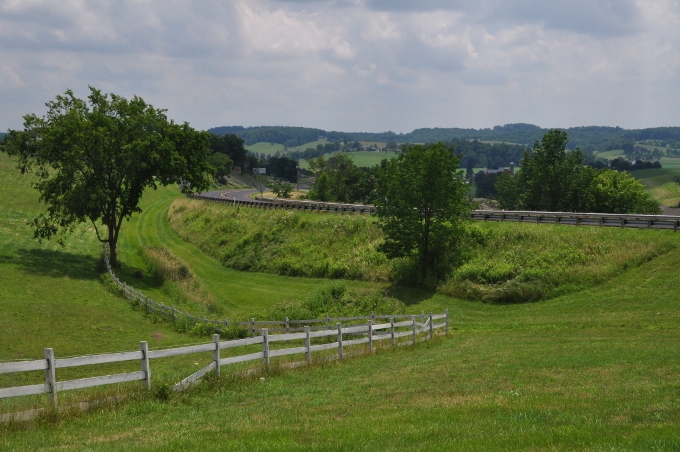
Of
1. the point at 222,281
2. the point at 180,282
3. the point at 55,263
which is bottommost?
the point at 222,281

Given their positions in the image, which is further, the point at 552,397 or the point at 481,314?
the point at 481,314

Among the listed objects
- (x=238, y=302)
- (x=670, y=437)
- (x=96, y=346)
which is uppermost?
(x=670, y=437)

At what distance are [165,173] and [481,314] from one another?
28.8m

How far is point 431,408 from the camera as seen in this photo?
1338 centimetres

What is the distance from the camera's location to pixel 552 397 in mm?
14062

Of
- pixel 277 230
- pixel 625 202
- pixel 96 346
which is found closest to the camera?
pixel 96 346

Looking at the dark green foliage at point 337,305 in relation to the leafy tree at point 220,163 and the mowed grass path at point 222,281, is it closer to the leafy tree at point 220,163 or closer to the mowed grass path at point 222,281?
the mowed grass path at point 222,281

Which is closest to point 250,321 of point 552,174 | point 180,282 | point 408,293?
point 408,293

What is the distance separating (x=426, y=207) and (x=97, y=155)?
25.4 m

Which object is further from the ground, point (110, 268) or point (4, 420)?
point (4, 420)

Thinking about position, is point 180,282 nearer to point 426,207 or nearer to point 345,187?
point 426,207

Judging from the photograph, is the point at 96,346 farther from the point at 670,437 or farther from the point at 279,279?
the point at 279,279

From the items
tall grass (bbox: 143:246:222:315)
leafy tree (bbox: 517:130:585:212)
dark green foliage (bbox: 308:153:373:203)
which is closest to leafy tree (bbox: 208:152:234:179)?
dark green foliage (bbox: 308:153:373:203)

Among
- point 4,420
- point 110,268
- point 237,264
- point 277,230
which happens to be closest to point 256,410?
point 4,420
